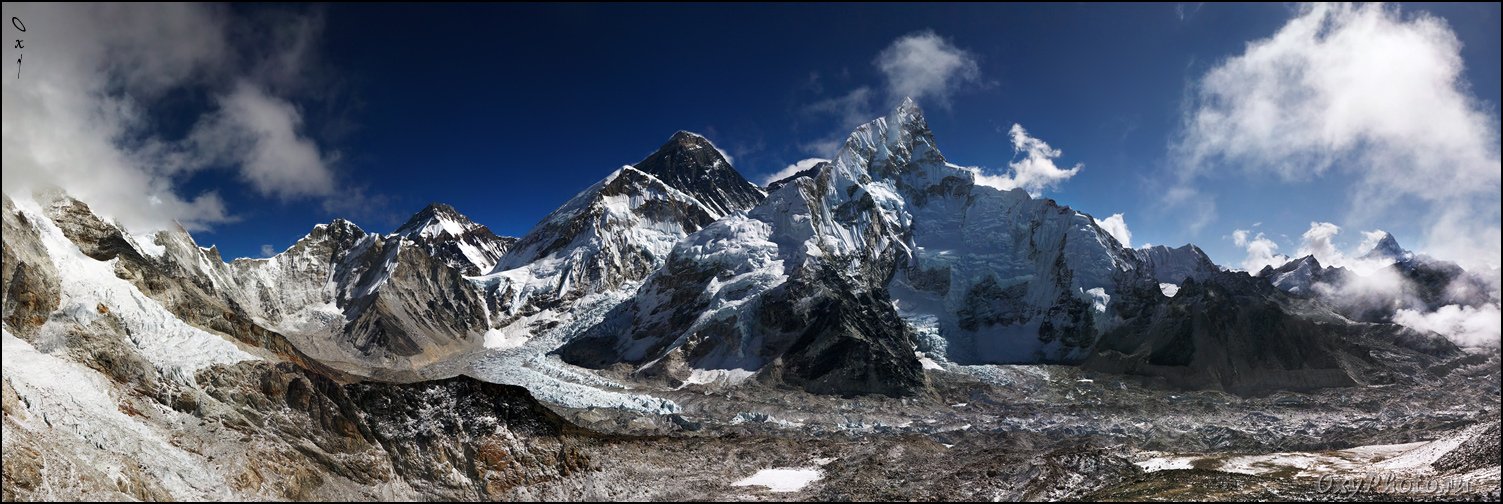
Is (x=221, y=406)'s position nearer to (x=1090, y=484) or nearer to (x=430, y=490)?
(x=430, y=490)

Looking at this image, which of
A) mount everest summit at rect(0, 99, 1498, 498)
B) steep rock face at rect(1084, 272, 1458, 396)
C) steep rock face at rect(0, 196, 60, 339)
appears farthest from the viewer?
steep rock face at rect(1084, 272, 1458, 396)

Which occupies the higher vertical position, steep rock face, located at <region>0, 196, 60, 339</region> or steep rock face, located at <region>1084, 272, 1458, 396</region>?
steep rock face, located at <region>1084, 272, 1458, 396</region>

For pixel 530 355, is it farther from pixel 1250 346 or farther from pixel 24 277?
pixel 1250 346

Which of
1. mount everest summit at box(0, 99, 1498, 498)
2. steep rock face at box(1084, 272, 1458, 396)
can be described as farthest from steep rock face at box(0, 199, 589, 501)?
steep rock face at box(1084, 272, 1458, 396)

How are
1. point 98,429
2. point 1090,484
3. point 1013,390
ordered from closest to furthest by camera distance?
1. point 98,429
2. point 1090,484
3. point 1013,390

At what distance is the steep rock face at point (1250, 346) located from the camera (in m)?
148

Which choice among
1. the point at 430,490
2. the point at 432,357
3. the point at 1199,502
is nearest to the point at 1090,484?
the point at 1199,502

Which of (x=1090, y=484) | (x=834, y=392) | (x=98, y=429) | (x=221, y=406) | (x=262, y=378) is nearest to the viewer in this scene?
(x=98, y=429)

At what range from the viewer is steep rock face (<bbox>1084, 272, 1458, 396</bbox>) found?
14762 centimetres

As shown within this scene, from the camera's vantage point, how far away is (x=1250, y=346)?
15575 centimetres

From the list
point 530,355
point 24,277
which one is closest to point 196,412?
point 24,277

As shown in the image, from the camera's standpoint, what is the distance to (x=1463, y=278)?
7771 inches

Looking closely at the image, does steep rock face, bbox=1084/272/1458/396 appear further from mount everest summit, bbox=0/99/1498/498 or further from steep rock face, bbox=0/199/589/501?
steep rock face, bbox=0/199/589/501

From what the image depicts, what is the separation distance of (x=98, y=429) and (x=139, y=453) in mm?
2153
